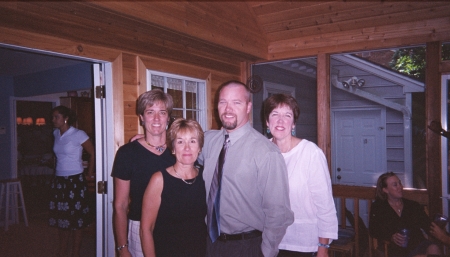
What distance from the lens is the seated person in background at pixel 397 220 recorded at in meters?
3.19

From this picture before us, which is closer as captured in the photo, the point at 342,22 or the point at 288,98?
the point at 288,98

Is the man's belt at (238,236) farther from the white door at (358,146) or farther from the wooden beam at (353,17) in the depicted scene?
the white door at (358,146)

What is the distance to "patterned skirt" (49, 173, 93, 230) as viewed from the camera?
3.87 m

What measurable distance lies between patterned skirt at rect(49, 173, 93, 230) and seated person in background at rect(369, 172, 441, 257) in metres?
3.52

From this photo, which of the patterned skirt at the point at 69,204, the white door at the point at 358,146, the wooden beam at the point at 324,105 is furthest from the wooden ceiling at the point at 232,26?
the white door at the point at 358,146

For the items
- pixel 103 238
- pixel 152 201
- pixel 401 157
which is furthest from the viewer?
pixel 401 157

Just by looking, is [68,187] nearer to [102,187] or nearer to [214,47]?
[102,187]

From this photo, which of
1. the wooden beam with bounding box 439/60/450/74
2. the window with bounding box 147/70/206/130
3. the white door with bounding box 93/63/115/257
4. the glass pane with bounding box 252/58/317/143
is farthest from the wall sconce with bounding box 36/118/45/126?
the wooden beam with bounding box 439/60/450/74

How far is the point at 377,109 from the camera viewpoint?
6266mm

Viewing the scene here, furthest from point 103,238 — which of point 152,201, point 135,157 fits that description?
point 152,201

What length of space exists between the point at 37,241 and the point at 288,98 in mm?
5249

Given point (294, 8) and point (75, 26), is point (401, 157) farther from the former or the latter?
point (75, 26)

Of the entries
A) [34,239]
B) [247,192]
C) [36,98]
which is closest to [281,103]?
[247,192]

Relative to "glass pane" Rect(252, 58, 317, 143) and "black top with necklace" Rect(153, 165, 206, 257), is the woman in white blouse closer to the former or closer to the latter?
"black top with necklace" Rect(153, 165, 206, 257)
